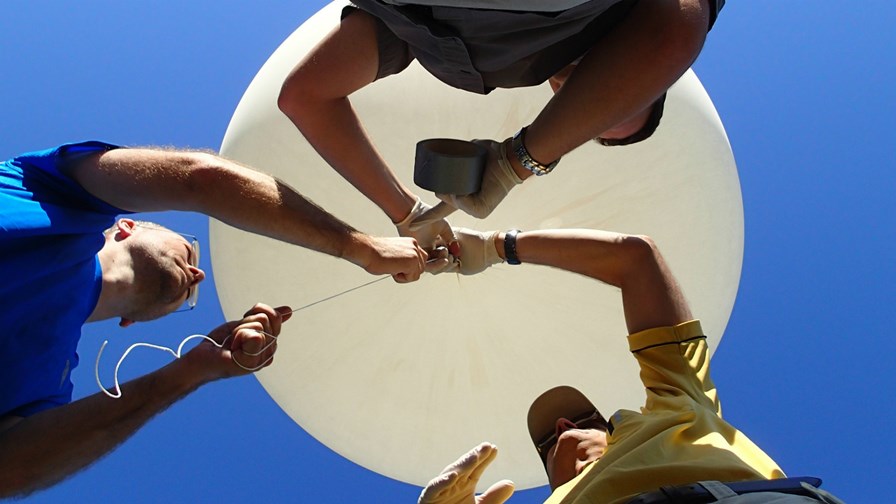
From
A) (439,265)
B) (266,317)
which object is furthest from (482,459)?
(266,317)

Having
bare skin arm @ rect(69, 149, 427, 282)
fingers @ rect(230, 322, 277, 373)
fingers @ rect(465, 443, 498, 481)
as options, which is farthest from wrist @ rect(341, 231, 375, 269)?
fingers @ rect(465, 443, 498, 481)

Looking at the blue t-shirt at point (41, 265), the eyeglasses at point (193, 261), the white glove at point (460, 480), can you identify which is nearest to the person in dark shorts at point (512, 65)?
the eyeglasses at point (193, 261)

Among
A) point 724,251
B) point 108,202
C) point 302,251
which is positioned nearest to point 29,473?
point 108,202

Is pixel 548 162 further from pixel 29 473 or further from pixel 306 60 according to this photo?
pixel 29 473

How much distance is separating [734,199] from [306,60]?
5.96ft

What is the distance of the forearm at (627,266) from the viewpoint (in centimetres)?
205

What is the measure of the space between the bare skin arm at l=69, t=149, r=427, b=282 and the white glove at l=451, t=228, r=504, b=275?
677mm

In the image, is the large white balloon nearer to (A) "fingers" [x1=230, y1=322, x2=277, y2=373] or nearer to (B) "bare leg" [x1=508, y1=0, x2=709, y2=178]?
(B) "bare leg" [x1=508, y1=0, x2=709, y2=178]

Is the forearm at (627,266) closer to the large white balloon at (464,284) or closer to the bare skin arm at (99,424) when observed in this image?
the large white balloon at (464,284)

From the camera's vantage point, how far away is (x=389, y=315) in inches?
118

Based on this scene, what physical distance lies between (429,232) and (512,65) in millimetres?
777

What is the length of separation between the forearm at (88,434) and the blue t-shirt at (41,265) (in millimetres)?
215

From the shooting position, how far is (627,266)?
2178 mm

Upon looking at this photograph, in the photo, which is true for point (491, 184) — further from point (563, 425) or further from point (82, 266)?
point (82, 266)
